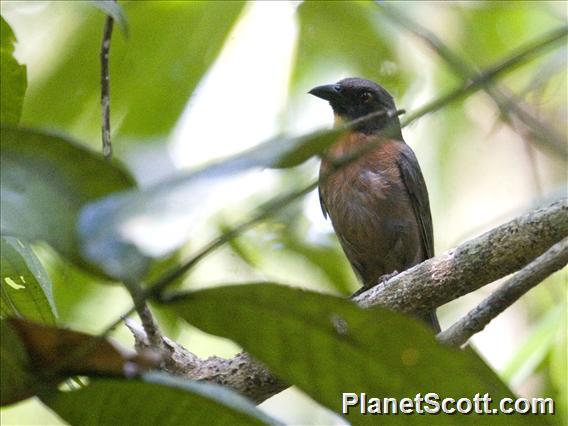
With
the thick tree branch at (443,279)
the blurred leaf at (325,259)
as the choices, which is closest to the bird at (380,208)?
the blurred leaf at (325,259)

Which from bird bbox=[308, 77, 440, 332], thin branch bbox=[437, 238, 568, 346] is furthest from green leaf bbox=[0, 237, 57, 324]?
bird bbox=[308, 77, 440, 332]

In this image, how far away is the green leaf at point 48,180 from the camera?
0.85 m

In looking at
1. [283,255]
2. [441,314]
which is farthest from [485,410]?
[441,314]

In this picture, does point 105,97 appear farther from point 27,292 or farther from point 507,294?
point 507,294

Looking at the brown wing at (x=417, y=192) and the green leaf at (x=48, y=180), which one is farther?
the brown wing at (x=417, y=192)

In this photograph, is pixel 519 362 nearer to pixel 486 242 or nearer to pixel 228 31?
pixel 486 242

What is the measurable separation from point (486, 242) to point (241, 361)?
2.84 ft

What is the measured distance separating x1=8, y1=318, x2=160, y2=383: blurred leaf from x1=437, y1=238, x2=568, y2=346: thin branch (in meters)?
1.05

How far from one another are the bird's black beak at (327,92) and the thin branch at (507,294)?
277 centimetres

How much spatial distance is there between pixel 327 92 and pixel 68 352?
3.99 metres

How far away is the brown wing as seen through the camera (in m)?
4.75

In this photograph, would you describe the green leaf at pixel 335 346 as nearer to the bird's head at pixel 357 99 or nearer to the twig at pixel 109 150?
the twig at pixel 109 150

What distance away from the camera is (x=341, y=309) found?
98cm

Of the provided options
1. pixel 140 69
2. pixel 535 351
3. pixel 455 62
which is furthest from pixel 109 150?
pixel 535 351
